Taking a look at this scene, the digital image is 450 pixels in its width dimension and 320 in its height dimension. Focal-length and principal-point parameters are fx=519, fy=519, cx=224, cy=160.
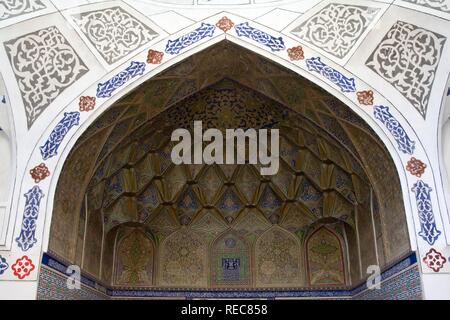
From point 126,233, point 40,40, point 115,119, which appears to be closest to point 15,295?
point 115,119

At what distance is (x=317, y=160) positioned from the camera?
292 inches

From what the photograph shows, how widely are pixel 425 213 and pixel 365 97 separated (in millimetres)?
1454

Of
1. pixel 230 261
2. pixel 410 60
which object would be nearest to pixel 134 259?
pixel 230 261

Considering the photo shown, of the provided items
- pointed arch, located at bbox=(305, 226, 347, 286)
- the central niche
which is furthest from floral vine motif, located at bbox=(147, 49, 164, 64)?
pointed arch, located at bbox=(305, 226, 347, 286)

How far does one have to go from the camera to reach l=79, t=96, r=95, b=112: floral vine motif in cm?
588

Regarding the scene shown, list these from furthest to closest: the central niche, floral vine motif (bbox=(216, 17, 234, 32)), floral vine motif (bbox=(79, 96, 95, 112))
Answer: the central niche
floral vine motif (bbox=(216, 17, 234, 32))
floral vine motif (bbox=(79, 96, 95, 112))

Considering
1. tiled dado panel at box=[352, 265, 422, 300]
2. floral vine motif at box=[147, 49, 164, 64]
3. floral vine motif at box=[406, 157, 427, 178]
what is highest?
floral vine motif at box=[147, 49, 164, 64]

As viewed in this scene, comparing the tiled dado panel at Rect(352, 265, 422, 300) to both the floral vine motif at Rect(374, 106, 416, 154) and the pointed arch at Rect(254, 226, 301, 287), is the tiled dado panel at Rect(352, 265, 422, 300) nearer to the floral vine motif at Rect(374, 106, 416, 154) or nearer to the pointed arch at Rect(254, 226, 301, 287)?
the floral vine motif at Rect(374, 106, 416, 154)

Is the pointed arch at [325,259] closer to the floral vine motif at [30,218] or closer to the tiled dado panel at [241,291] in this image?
the tiled dado panel at [241,291]

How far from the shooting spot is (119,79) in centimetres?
599

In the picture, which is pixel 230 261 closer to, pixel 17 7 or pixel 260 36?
pixel 260 36

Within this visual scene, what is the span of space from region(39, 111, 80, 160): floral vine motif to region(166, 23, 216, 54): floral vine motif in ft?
4.37

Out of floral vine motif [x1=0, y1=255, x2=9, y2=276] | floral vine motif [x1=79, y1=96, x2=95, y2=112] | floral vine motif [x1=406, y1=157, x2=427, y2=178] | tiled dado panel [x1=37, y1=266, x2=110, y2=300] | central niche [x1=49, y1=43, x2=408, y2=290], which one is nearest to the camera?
floral vine motif [x1=0, y1=255, x2=9, y2=276]
